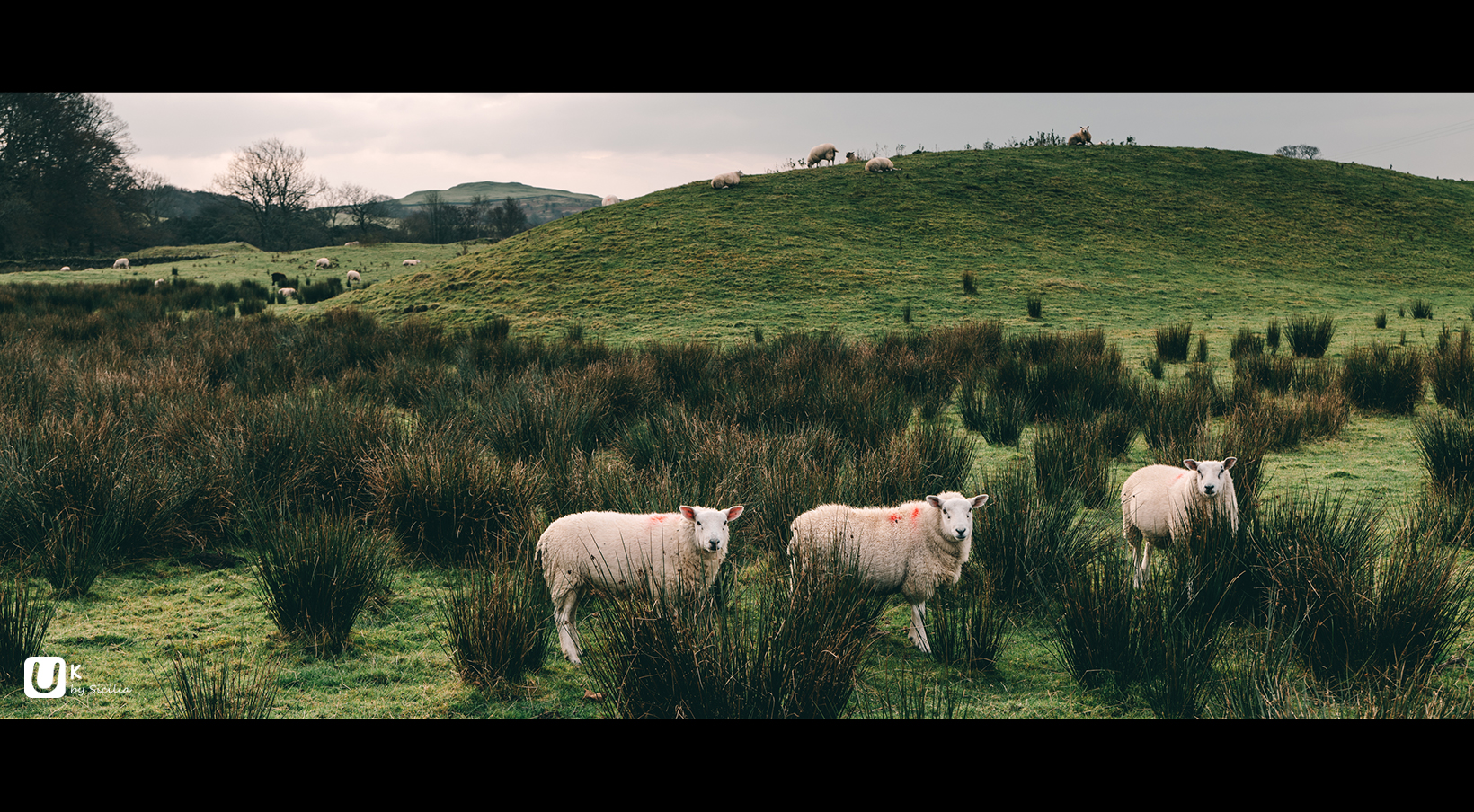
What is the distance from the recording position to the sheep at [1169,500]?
405 cm

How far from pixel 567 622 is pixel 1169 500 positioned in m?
3.44

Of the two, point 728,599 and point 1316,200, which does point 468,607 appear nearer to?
point 728,599

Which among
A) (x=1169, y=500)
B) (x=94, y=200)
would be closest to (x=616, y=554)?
(x=1169, y=500)

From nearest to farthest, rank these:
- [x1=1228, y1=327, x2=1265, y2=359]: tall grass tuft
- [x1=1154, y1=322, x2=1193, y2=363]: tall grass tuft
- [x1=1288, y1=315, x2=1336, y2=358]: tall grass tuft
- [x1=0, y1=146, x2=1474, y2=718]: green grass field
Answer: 1. [x1=0, y1=146, x2=1474, y2=718]: green grass field
2. [x1=1228, y1=327, x2=1265, y2=359]: tall grass tuft
3. [x1=1288, y1=315, x2=1336, y2=358]: tall grass tuft
4. [x1=1154, y1=322, x2=1193, y2=363]: tall grass tuft

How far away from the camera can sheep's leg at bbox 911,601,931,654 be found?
A: 3.59 metres

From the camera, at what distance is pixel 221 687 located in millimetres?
2680

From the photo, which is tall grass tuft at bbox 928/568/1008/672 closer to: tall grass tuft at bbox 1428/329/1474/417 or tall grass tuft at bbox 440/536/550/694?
tall grass tuft at bbox 440/536/550/694

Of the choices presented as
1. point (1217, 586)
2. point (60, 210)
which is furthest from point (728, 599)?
point (60, 210)

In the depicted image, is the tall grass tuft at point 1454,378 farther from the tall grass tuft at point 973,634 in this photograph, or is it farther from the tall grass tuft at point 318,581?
the tall grass tuft at point 318,581

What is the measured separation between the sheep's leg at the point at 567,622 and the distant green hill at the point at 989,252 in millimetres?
13156

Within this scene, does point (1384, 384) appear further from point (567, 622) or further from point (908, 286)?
point (908, 286)

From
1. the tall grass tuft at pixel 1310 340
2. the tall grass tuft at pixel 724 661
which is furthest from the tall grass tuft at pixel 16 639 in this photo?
the tall grass tuft at pixel 1310 340
